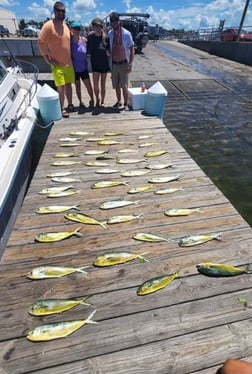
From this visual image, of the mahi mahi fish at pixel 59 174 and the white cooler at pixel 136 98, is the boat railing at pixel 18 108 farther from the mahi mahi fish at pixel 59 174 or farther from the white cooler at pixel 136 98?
the white cooler at pixel 136 98

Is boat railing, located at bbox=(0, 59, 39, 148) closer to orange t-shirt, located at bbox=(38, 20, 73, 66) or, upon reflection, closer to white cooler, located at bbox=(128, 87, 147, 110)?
orange t-shirt, located at bbox=(38, 20, 73, 66)

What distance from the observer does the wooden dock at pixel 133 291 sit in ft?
5.90

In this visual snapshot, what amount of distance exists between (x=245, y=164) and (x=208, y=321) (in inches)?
205

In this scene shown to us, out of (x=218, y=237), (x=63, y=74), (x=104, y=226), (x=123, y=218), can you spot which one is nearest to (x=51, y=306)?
(x=104, y=226)

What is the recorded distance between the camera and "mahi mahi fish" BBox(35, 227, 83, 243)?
273 cm

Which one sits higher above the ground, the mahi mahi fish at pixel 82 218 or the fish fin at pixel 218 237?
the fish fin at pixel 218 237

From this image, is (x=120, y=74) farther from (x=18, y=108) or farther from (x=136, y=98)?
(x=18, y=108)

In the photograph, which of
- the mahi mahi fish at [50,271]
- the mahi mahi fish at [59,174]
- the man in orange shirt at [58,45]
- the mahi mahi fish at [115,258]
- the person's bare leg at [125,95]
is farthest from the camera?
the person's bare leg at [125,95]

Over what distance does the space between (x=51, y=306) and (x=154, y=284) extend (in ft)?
2.73

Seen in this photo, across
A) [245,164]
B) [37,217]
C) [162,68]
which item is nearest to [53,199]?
[37,217]

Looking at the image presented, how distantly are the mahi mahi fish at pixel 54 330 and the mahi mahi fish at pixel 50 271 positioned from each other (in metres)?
0.46

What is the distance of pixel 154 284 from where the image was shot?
2.25 meters

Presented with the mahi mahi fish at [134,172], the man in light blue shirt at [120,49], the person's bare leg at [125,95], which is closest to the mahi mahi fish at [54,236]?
the mahi mahi fish at [134,172]

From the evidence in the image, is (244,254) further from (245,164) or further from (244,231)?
(245,164)
